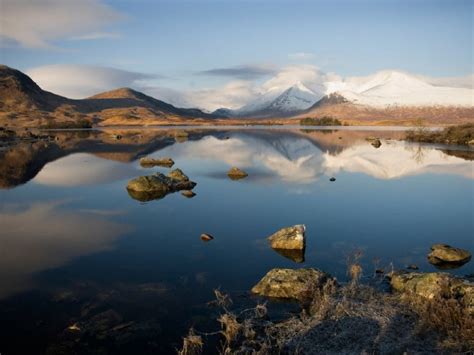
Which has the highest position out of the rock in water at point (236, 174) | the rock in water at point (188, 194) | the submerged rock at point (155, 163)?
the submerged rock at point (155, 163)

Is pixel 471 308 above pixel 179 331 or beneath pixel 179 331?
above

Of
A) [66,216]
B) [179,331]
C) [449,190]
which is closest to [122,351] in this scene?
[179,331]

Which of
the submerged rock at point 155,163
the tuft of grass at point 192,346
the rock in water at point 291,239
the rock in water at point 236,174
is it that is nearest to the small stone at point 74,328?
the tuft of grass at point 192,346

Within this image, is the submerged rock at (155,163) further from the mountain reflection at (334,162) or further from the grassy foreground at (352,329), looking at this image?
the grassy foreground at (352,329)

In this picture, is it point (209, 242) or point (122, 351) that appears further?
point (209, 242)

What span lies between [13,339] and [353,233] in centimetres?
1534

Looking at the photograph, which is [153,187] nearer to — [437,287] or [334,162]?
[437,287]

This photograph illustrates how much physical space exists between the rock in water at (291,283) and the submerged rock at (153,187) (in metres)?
16.6

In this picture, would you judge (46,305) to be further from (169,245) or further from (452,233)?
(452,233)

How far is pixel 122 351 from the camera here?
10.4 metres

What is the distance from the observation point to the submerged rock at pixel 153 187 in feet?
97.8

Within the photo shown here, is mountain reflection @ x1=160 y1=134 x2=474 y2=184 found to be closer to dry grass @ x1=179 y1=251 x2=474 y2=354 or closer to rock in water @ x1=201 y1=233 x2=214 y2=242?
rock in water @ x1=201 y1=233 x2=214 y2=242

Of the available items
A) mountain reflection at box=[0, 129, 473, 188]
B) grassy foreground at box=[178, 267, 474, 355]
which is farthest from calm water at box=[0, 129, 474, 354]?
grassy foreground at box=[178, 267, 474, 355]

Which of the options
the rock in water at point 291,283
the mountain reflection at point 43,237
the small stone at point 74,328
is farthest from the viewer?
the mountain reflection at point 43,237
